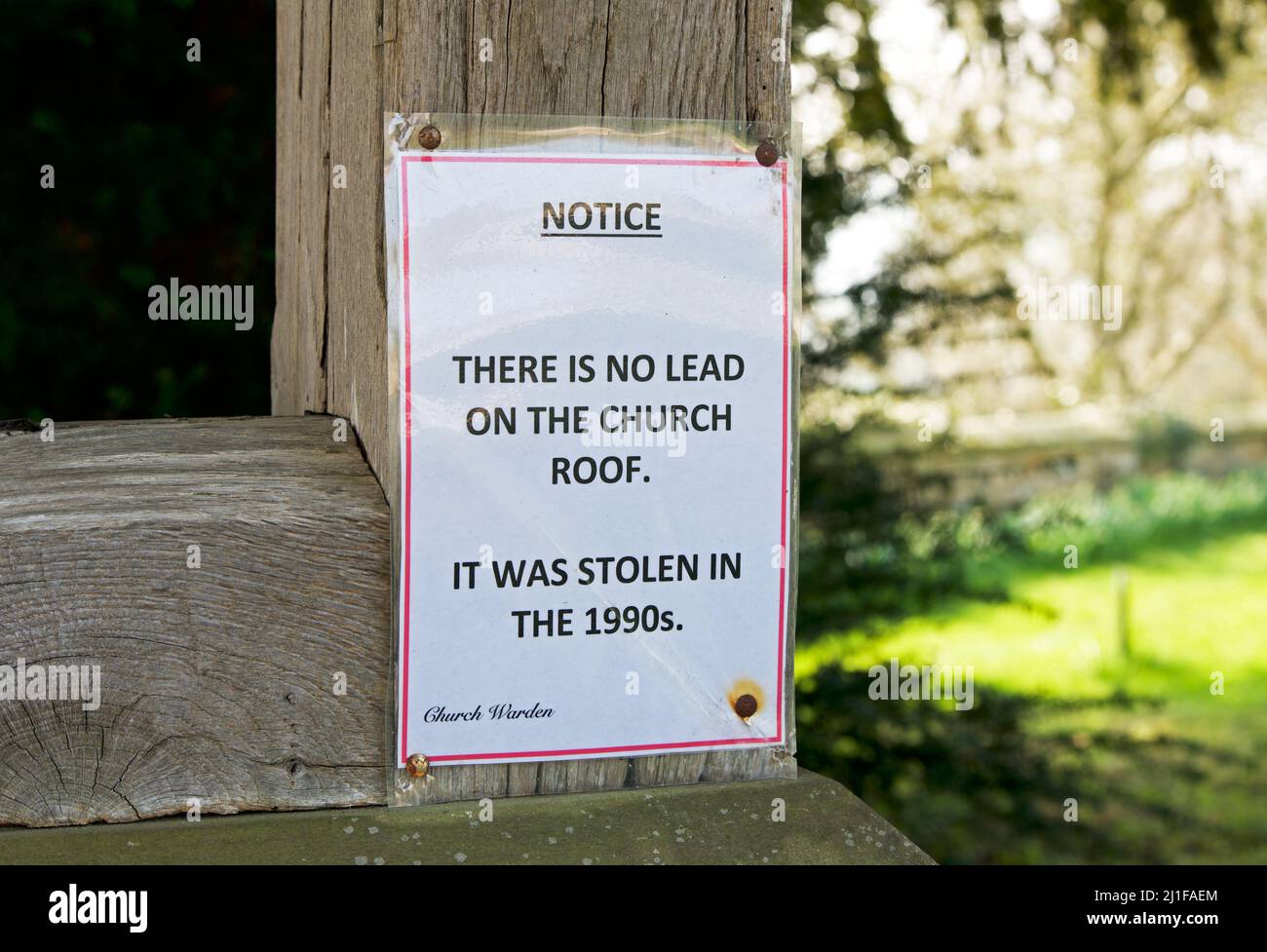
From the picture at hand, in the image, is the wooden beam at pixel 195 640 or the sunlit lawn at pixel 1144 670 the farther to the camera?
the sunlit lawn at pixel 1144 670

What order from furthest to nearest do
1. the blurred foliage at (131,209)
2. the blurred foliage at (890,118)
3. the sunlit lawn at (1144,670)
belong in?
the sunlit lawn at (1144,670)
the blurred foliage at (890,118)
the blurred foliage at (131,209)

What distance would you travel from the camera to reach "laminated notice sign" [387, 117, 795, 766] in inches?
44.1

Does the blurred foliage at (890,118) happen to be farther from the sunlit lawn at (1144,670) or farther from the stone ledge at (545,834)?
the stone ledge at (545,834)

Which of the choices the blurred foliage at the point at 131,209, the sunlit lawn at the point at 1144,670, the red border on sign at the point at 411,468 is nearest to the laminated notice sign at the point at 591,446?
the red border on sign at the point at 411,468

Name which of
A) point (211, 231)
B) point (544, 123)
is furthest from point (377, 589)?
point (211, 231)

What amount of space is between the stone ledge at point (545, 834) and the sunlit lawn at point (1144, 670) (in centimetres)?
260

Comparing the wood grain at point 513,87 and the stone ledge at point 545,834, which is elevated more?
the wood grain at point 513,87

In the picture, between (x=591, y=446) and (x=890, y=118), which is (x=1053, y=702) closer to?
(x=890, y=118)

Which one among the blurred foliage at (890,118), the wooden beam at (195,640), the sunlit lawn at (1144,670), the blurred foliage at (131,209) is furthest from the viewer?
the sunlit lawn at (1144,670)

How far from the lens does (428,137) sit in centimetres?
112

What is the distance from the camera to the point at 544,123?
115 cm

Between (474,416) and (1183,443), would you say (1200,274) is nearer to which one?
(1183,443)

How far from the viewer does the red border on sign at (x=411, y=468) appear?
111 centimetres

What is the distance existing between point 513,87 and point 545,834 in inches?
25.0
